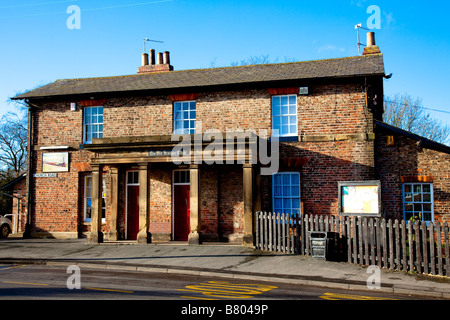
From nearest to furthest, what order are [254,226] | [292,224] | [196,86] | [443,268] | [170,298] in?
[170,298] < [443,268] < [292,224] < [254,226] < [196,86]

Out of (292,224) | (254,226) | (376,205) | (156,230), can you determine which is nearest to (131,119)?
(156,230)

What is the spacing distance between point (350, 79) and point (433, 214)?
Answer: 19.4 feet

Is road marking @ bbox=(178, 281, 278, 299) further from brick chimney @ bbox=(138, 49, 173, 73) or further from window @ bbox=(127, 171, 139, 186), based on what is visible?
brick chimney @ bbox=(138, 49, 173, 73)

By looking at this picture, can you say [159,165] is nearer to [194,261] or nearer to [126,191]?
[126,191]

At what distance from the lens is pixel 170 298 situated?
7508mm

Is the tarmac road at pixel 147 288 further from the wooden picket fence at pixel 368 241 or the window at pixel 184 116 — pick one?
the window at pixel 184 116

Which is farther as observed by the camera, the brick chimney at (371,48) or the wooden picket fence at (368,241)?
the brick chimney at (371,48)

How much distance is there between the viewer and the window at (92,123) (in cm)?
1803

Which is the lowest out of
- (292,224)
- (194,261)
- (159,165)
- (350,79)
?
(194,261)

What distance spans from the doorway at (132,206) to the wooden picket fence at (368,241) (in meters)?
5.92

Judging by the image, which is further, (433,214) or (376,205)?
(433,214)

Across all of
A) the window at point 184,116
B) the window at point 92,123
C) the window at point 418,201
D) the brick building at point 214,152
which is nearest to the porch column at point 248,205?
the brick building at point 214,152

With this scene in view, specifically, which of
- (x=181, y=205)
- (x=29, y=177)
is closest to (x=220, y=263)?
(x=181, y=205)
